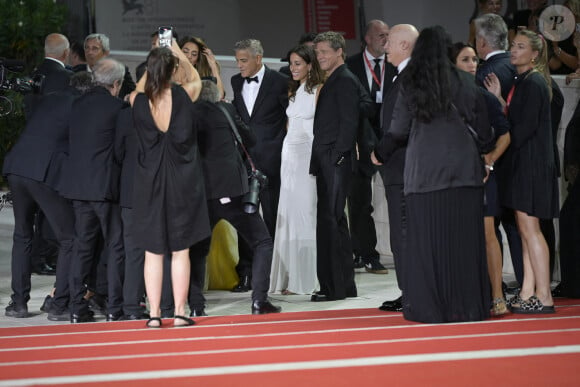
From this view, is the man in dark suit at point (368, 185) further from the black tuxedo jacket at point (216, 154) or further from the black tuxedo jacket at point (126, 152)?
the black tuxedo jacket at point (126, 152)

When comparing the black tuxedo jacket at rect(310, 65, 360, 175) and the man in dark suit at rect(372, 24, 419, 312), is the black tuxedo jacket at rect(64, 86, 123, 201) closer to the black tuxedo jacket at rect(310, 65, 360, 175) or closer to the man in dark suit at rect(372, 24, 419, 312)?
the black tuxedo jacket at rect(310, 65, 360, 175)

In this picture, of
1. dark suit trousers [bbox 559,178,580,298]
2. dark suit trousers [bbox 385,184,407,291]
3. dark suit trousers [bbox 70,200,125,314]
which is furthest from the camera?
dark suit trousers [bbox 559,178,580,298]

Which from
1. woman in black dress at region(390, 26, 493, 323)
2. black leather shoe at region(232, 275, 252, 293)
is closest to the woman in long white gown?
black leather shoe at region(232, 275, 252, 293)

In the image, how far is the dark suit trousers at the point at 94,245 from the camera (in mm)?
8078

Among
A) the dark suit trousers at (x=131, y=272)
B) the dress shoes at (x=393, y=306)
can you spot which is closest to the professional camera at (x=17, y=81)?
the dark suit trousers at (x=131, y=272)

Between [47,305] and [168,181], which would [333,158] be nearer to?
[168,181]

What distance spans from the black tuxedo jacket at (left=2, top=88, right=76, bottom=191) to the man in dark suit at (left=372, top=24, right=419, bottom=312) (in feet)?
7.90

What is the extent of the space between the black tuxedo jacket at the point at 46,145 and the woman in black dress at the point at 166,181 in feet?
4.03

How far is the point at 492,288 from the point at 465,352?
1903 millimetres

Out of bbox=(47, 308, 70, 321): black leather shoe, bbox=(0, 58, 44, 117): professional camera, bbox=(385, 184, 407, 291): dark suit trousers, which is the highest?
bbox=(0, 58, 44, 117): professional camera

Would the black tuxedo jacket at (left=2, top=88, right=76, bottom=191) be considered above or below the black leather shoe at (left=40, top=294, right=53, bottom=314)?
above

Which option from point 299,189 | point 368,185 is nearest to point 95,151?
point 299,189

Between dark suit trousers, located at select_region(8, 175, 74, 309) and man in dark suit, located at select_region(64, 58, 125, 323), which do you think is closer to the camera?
man in dark suit, located at select_region(64, 58, 125, 323)

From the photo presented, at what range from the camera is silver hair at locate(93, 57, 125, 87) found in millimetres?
8023
